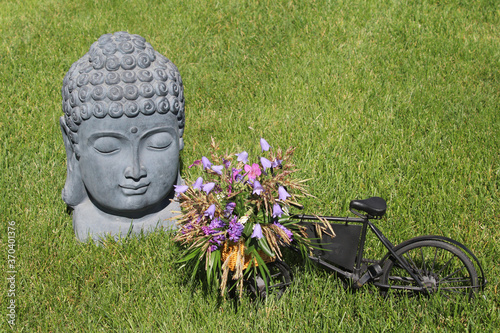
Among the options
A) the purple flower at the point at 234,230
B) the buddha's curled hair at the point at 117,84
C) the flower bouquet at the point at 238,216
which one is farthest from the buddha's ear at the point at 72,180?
the purple flower at the point at 234,230

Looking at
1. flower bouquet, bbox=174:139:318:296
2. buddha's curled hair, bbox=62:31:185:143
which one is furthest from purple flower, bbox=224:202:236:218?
buddha's curled hair, bbox=62:31:185:143

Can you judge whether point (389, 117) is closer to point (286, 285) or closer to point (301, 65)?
point (301, 65)

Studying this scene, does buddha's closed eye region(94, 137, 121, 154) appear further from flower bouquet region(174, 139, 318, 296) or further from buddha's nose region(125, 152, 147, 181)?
flower bouquet region(174, 139, 318, 296)

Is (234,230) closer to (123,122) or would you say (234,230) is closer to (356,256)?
(356,256)

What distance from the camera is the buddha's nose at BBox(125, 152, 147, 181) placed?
3320 mm

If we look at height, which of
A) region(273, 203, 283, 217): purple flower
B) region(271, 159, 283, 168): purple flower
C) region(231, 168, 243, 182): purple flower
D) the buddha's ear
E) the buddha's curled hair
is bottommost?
the buddha's ear

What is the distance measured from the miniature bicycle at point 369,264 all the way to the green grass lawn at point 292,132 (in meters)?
0.10

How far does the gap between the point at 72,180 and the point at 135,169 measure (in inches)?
28.4

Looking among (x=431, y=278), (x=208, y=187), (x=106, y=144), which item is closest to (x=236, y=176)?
(x=208, y=187)

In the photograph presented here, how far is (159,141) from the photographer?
3375 mm

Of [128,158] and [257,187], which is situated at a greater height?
[257,187]

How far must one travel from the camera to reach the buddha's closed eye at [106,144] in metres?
3.27

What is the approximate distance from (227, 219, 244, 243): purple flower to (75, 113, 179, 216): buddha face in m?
0.90

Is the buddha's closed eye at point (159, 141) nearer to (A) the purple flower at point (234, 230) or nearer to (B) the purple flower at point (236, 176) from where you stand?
(B) the purple flower at point (236, 176)
